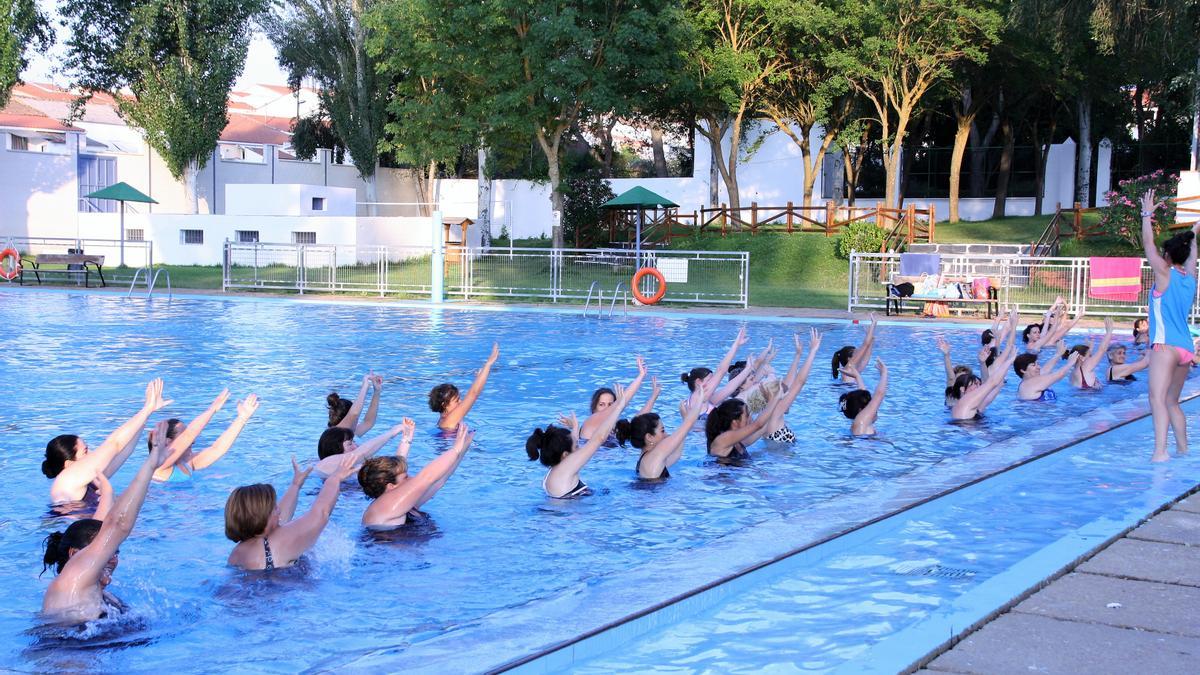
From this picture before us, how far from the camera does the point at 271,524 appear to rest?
6.18m

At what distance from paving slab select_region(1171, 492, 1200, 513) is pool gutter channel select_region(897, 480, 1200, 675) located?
0.04m

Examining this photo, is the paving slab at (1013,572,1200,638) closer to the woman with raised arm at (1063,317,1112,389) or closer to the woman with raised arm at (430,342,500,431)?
the woman with raised arm at (430,342,500,431)

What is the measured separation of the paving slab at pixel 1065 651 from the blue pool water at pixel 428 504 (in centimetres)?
166

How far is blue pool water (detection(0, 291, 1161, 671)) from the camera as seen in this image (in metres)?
5.46

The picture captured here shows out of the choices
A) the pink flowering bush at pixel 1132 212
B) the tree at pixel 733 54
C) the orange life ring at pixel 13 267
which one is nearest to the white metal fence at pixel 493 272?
the orange life ring at pixel 13 267

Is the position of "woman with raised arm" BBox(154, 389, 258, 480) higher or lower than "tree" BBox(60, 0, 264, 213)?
lower

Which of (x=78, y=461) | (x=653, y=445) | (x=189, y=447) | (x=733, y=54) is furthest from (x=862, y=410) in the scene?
(x=733, y=54)

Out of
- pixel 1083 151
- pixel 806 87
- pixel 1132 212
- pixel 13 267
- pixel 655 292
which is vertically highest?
pixel 806 87

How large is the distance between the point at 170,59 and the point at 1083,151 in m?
35.0

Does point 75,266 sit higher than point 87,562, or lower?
higher

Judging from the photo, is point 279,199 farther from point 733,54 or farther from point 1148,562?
point 1148,562

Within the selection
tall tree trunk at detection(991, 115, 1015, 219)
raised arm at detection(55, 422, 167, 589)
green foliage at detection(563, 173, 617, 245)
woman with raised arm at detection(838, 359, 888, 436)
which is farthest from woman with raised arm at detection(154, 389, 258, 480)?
tall tree trunk at detection(991, 115, 1015, 219)

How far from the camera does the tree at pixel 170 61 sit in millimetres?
43094

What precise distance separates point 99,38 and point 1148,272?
3970 centimetres
